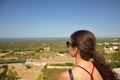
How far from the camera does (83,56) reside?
3.84 ft

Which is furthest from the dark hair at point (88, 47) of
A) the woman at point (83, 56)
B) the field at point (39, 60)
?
the field at point (39, 60)

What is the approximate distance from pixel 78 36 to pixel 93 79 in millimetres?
284

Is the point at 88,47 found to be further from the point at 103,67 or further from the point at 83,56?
the point at 103,67

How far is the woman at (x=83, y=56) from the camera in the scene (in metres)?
1.11

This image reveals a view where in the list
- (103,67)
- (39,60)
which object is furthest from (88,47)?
(39,60)

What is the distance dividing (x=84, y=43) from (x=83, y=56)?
0.08 meters

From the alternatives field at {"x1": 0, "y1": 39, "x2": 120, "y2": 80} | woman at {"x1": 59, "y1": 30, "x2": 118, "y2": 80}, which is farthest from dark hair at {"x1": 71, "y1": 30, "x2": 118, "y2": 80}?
field at {"x1": 0, "y1": 39, "x2": 120, "y2": 80}

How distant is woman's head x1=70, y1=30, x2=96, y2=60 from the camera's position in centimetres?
115

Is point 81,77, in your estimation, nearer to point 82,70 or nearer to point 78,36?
point 82,70

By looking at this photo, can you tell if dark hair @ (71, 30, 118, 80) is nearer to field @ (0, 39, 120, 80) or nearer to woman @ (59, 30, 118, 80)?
woman @ (59, 30, 118, 80)

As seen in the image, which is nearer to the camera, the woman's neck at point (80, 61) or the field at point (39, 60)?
the woman's neck at point (80, 61)

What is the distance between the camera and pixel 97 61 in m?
1.28

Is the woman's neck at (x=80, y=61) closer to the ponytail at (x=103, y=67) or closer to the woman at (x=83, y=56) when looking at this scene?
the woman at (x=83, y=56)

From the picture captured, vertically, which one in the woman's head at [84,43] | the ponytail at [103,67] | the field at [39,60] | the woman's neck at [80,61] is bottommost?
the field at [39,60]
